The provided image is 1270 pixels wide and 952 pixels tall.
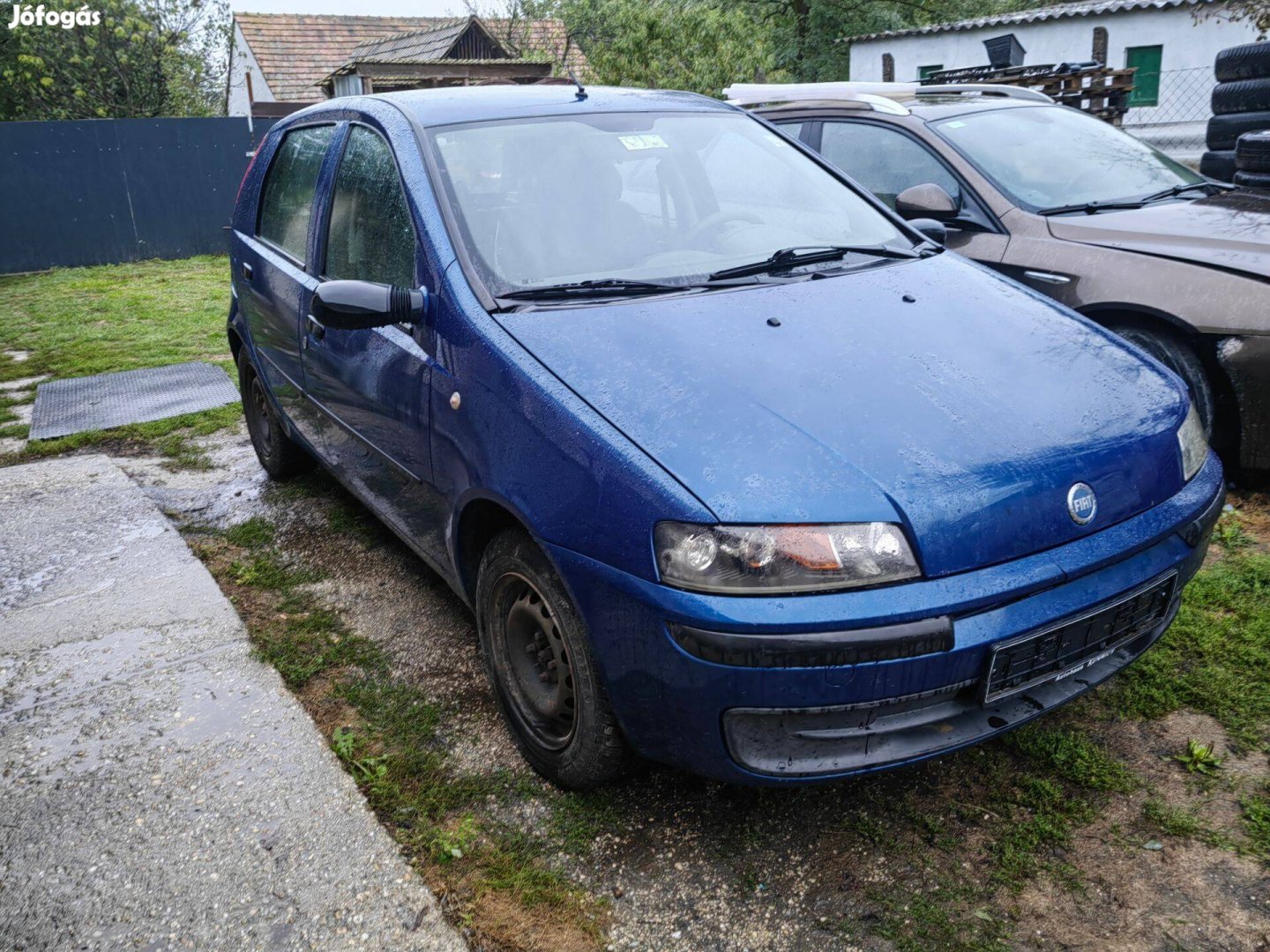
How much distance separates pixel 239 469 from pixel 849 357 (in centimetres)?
383

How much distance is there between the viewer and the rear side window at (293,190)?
3971 millimetres

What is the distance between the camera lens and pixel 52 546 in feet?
14.4

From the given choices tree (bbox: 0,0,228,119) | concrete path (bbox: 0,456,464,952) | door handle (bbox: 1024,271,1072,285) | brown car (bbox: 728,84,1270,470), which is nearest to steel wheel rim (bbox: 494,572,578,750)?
concrete path (bbox: 0,456,464,952)

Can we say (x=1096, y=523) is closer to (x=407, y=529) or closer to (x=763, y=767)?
(x=763, y=767)

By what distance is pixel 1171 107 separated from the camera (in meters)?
20.4

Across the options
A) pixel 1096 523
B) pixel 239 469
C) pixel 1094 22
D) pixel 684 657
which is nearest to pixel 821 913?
pixel 684 657

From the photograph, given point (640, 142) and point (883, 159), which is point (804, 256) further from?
point (883, 159)

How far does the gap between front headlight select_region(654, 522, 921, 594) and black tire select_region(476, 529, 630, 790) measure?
0.39 metres

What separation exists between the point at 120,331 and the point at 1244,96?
8.99m

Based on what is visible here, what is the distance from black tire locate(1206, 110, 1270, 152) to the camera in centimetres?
689

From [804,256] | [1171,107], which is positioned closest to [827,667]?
[804,256]

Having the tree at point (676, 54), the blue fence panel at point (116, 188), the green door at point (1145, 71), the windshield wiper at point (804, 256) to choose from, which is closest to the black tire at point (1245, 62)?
the windshield wiper at point (804, 256)

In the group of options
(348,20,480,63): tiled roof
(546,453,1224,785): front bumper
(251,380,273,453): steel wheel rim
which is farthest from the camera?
(348,20,480,63): tiled roof

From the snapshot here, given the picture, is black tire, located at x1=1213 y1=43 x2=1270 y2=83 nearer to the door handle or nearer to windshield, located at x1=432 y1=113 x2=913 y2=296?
the door handle
